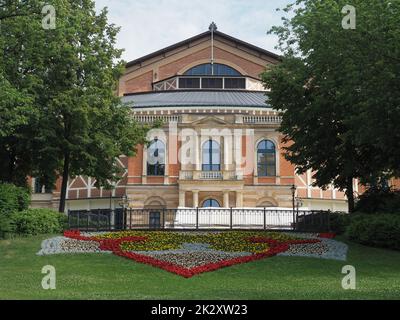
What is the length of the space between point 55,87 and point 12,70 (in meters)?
2.73

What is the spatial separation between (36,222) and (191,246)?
743cm

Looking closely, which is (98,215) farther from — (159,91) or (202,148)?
(159,91)

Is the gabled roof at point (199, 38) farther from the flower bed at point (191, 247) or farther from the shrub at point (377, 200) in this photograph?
the flower bed at point (191, 247)

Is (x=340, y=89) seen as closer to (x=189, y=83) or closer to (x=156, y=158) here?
(x=156, y=158)

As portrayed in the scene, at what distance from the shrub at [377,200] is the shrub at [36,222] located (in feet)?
47.8

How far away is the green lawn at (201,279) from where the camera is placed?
12906 millimetres

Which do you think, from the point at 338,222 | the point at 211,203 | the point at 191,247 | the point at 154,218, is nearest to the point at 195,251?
the point at 191,247

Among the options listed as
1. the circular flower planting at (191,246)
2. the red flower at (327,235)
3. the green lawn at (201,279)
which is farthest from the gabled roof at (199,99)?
the green lawn at (201,279)

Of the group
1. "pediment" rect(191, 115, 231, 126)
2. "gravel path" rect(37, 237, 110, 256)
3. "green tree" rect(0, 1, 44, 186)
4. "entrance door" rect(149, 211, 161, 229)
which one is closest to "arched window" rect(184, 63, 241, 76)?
"pediment" rect(191, 115, 231, 126)

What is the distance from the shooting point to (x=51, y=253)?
2014 centimetres

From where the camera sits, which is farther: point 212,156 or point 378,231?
point 212,156

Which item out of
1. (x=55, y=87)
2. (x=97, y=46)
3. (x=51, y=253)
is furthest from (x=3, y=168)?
(x=51, y=253)

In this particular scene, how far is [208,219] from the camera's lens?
31.0 meters

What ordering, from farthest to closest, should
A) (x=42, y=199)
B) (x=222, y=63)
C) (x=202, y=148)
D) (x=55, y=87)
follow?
(x=222, y=63) → (x=42, y=199) → (x=202, y=148) → (x=55, y=87)
